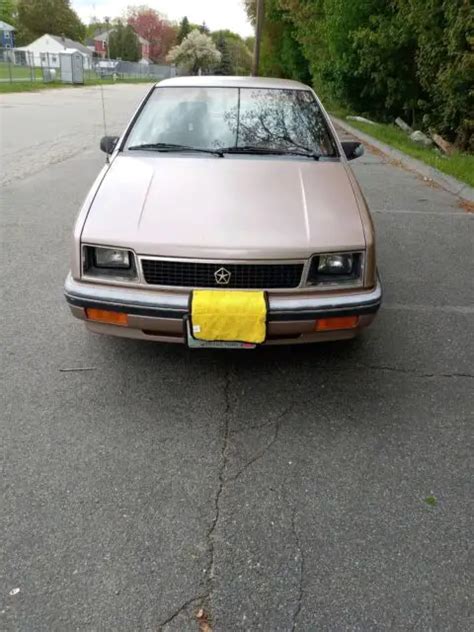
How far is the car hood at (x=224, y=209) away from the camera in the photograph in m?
2.84

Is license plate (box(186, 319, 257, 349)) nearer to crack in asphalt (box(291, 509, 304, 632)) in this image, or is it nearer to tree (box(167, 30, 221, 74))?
crack in asphalt (box(291, 509, 304, 632))

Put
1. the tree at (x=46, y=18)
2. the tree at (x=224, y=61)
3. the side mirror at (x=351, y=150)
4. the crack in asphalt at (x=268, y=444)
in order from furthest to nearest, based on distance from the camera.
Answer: the tree at (x=46, y=18) → the tree at (x=224, y=61) → the side mirror at (x=351, y=150) → the crack in asphalt at (x=268, y=444)

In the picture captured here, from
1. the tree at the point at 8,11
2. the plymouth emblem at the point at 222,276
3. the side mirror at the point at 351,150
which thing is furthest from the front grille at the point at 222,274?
the tree at the point at 8,11

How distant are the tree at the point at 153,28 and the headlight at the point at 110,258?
4583 inches

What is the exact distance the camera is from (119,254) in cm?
294

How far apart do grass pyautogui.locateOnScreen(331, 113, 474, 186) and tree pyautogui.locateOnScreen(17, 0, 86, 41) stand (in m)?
83.9

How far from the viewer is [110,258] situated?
9.75ft

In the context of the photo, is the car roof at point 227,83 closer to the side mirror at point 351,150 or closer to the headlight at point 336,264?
the side mirror at point 351,150

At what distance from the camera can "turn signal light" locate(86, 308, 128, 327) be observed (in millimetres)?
2928

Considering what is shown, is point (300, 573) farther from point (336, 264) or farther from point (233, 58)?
point (233, 58)

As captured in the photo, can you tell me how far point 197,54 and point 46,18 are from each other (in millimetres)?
28705

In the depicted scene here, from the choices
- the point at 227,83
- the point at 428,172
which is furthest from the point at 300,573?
the point at 428,172

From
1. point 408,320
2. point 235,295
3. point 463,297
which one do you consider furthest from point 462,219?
point 235,295

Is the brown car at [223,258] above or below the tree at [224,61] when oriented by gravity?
below
